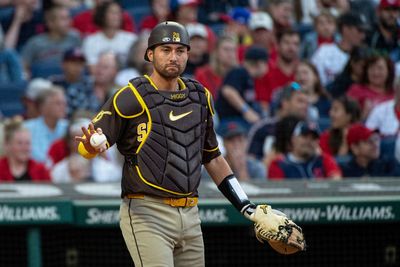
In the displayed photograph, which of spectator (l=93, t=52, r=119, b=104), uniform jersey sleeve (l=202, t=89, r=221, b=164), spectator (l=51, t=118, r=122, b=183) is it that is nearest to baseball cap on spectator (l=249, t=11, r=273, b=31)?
spectator (l=93, t=52, r=119, b=104)

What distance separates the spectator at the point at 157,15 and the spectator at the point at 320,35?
152cm

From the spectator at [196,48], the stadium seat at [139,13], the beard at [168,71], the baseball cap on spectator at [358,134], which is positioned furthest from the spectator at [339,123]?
the beard at [168,71]

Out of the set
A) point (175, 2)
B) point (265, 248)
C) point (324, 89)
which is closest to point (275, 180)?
point (265, 248)

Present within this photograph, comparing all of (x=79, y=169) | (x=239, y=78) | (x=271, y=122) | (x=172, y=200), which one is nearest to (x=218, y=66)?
(x=239, y=78)

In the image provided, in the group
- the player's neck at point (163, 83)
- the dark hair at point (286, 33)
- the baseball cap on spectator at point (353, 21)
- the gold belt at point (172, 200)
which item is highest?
the baseball cap on spectator at point (353, 21)

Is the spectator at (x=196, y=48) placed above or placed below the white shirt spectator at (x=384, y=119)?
above

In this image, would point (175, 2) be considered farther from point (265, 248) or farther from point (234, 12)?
point (265, 248)

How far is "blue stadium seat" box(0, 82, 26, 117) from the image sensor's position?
32.2 ft

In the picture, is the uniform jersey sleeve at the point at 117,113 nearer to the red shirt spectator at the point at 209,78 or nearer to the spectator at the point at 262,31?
the red shirt spectator at the point at 209,78

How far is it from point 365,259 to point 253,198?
1.13 m

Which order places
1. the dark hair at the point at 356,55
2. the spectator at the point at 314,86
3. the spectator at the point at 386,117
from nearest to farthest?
1. the spectator at the point at 386,117
2. the spectator at the point at 314,86
3. the dark hair at the point at 356,55

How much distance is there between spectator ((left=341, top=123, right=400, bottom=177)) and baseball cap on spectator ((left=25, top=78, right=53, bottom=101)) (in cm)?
280

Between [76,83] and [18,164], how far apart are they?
2.02 m

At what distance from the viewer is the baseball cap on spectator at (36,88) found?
9.24m
